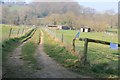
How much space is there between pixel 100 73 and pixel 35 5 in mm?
177206

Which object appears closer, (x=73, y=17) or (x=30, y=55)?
(x=30, y=55)

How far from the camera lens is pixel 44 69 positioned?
10.1 m

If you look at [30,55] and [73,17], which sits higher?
[73,17]

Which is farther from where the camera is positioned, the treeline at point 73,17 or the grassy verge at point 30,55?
the treeline at point 73,17

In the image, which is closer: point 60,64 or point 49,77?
point 49,77

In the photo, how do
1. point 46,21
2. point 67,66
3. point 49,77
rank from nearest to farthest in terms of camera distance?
point 49,77
point 67,66
point 46,21

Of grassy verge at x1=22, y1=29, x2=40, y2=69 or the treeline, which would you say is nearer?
grassy verge at x1=22, y1=29, x2=40, y2=69

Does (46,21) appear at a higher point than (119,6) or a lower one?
higher

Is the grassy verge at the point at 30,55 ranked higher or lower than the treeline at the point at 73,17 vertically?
lower

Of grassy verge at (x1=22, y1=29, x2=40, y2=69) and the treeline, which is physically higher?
the treeline

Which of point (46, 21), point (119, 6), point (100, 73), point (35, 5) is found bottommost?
point (100, 73)

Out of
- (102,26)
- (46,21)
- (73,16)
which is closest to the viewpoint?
(102,26)

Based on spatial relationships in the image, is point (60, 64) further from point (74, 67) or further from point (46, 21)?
point (46, 21)

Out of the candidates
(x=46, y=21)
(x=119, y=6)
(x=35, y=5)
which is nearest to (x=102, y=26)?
(x=46, y=21)
